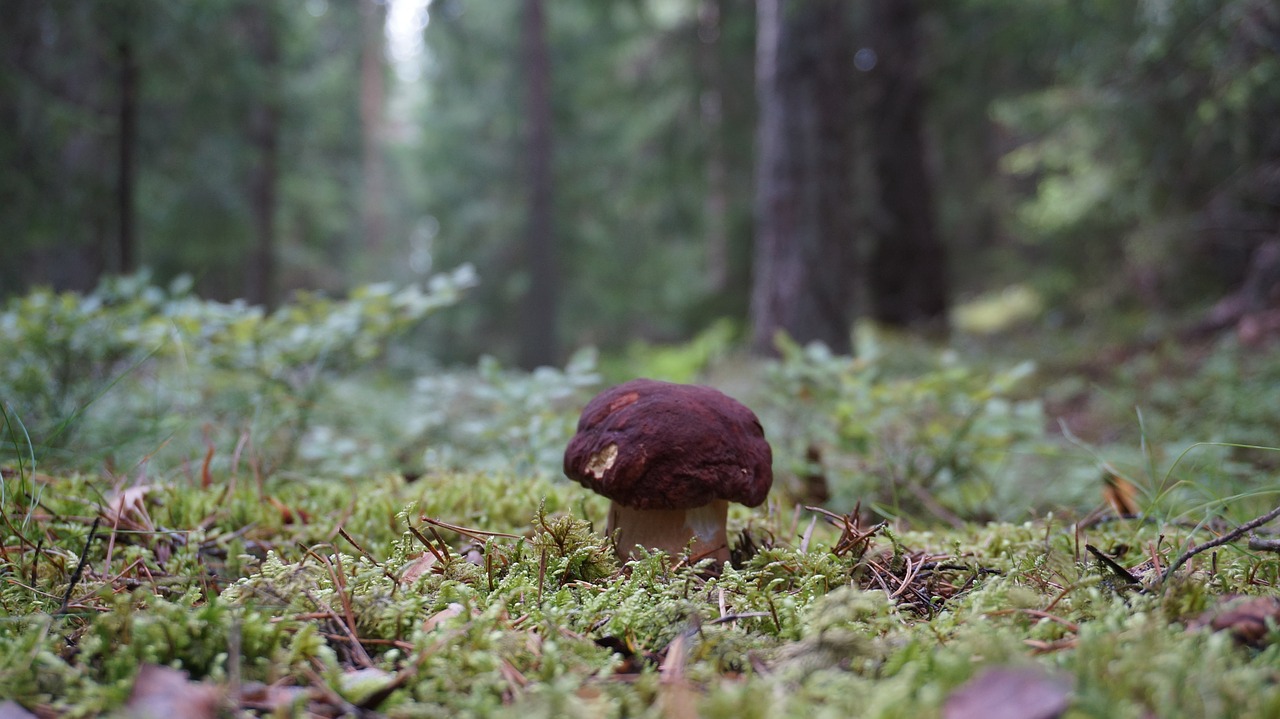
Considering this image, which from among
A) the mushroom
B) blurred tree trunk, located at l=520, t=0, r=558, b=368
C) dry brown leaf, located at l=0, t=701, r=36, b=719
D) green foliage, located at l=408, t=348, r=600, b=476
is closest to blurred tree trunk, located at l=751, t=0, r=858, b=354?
green foliage, located at l=408, t=348, r=600, b=476

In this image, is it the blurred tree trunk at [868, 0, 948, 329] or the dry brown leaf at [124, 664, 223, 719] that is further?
the blurred tree trunk at [868, 0, 948, 329]

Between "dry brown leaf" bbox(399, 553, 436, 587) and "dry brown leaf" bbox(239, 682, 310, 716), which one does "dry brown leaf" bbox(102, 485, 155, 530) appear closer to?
"dry brown leaf" bbox(399, 553, 436, 587)

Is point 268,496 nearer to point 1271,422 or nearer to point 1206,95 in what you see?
point 1271,422

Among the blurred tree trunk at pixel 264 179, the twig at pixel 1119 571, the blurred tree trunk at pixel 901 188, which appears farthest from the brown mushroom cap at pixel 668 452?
the blurred tree trunk at pixel 264 179

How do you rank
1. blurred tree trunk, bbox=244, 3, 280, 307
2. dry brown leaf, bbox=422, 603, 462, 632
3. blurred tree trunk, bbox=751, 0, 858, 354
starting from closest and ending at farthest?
1. dry brown leaf, bbox=422, 603, 462, 632
2. blurred tree trunk, bbox=751, 0, 858, 354
3. blurred tree trunk, bbox=244, 3, 280, 307

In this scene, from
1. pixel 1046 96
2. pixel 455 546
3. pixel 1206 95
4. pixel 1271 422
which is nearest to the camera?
pixel 455 546

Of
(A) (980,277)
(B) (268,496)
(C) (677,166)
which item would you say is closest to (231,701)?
(B) (268,496)

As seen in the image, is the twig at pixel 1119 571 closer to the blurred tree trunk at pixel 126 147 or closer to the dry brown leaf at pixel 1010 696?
the dry brown leaf at pixel 1010 696
